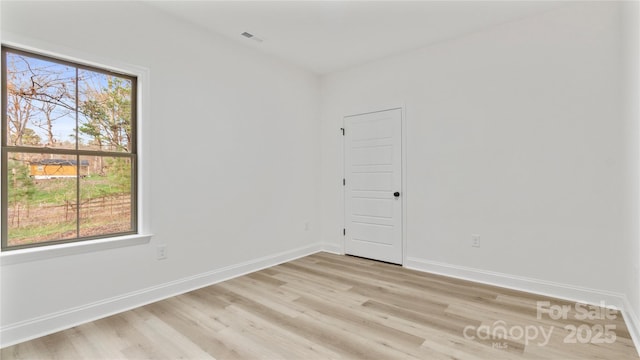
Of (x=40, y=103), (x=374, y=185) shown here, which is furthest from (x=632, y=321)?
(x=40, y=103)

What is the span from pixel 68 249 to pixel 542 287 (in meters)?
4.27

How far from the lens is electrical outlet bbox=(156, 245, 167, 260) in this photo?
116 inches

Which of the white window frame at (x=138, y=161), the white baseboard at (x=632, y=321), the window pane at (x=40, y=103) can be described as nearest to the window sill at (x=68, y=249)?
the white window frame at (x=138, y=161)

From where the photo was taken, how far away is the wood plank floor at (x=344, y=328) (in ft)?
6.63

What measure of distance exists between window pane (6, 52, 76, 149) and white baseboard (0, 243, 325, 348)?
134 centimetres

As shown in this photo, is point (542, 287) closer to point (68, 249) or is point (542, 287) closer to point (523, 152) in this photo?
point (523, 152)

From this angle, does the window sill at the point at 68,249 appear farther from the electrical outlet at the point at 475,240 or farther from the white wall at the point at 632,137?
the white wall at the point at 632,137

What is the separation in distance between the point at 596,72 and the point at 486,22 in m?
1.12

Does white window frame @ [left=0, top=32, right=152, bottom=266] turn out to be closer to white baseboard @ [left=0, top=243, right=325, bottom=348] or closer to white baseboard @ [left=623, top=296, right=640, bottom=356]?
white baseboard @ [left=0, top=243, right=325, bottom=348]

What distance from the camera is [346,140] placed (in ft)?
14.9

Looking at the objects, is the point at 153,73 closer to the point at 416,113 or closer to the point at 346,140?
the point at 346,140

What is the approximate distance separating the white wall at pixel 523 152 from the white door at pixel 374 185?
197 millimetres

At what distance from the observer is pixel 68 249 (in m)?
2.40

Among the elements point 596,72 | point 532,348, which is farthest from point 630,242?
point 596,72
